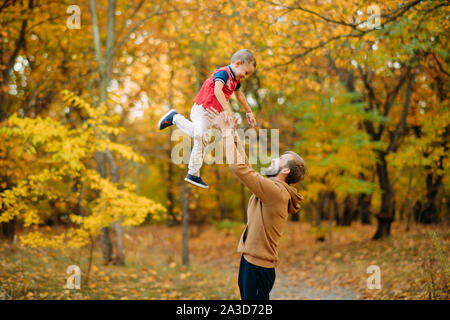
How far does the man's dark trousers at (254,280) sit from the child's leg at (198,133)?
85cm

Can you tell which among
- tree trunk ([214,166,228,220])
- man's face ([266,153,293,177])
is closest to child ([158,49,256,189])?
man's face ([266,153,293,177])

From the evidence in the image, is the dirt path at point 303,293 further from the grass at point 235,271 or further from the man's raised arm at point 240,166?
the man's raised arm at point 240,166

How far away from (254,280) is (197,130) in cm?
120

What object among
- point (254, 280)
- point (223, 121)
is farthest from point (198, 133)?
Answer: point (254, 280)

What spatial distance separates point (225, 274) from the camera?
1048cm

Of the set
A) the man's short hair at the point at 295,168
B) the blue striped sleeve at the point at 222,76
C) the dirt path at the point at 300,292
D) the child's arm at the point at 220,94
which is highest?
the blue striped sleeve at the point at 222,76

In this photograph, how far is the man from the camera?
2.60 metres

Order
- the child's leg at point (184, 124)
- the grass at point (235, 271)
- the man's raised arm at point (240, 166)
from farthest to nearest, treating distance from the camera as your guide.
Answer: the grass at point (235, 271)
the child's leg at point (184, 124)
the man's raised arm at point (240, 166)

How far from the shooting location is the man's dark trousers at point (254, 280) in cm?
269

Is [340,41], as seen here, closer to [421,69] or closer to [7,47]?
[421,69]

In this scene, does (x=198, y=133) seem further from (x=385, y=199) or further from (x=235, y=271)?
(x=385, y=199)

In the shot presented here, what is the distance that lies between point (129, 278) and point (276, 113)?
809 centimetres

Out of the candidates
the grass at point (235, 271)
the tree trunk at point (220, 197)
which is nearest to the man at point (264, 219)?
the grass at point (235, 271)
